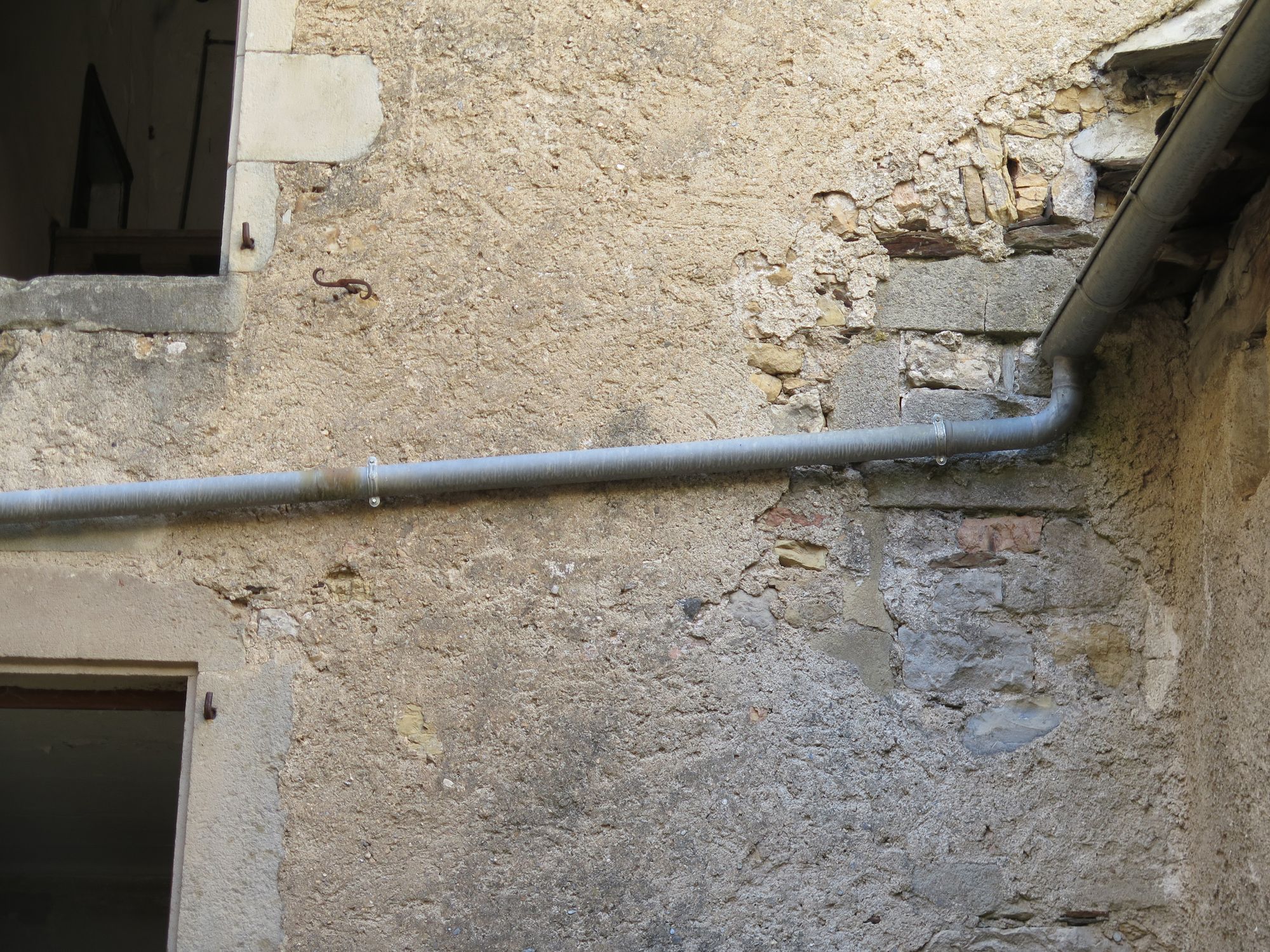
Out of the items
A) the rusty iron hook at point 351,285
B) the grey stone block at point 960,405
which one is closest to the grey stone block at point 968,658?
the grey stone block at point 960,405

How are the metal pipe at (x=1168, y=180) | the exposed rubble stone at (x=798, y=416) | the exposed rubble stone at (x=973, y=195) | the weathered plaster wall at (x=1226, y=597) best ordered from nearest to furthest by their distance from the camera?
the metal pipe at (x=1168, y=180), the weathered plaster wall at (x=1226, y=597), the exposed rubble stone at (x=798, y=416), the exposed rubble stone at (x=973, y=195)

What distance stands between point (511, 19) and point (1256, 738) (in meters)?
2.42

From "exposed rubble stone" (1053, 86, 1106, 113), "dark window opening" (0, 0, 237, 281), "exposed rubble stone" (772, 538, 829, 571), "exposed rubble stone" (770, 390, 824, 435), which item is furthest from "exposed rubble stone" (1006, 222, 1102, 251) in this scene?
"dark window opening" (0, 0, 237, 281)

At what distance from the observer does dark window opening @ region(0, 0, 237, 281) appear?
4578 millimetres

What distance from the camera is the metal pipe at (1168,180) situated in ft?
7.10

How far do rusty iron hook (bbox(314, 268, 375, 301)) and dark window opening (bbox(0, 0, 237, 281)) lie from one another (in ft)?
1.99

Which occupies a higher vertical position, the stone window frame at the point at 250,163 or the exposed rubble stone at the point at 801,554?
the stone window frame at the point at 250,163

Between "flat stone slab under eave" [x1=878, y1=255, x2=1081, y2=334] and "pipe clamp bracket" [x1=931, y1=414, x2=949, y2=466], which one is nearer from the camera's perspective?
"pipe clamp bracket" [x1=931, y1=414, x2=949, y2=466]

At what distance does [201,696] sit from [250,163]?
4.34ft

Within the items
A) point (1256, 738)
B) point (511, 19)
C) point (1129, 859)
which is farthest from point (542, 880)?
point (511, 19)

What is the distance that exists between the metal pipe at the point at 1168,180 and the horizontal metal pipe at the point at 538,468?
217 mm

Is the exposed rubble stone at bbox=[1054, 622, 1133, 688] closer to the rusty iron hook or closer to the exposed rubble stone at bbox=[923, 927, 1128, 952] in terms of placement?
the exposed rubble stone at bbox=[923, 927, 1128, 952]

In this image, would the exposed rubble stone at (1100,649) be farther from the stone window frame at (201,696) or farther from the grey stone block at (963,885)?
the stone window frame at (201,696)

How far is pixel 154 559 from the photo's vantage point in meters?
2.92
